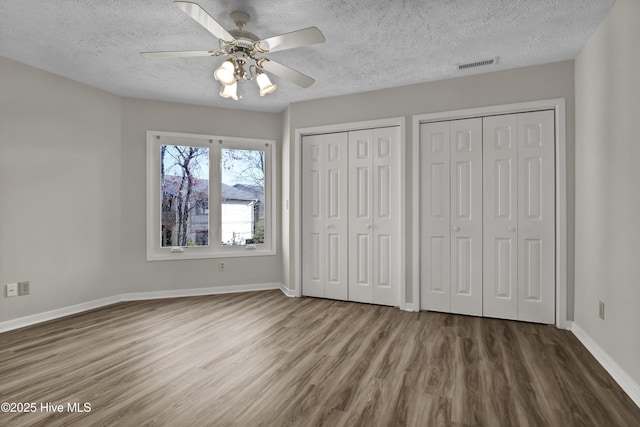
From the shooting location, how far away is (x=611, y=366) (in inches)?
92.4

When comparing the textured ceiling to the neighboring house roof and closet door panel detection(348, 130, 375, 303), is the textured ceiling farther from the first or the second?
the neighboring house roof

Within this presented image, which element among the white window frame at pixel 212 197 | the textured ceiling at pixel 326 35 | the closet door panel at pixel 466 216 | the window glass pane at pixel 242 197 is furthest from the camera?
the window glass pane at pixel 242 197

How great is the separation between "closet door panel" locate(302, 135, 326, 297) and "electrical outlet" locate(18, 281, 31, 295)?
2943 millimetres

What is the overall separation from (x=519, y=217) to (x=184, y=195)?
4.03 m

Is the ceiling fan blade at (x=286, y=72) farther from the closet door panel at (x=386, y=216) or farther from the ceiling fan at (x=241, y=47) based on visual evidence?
the closet door panel at (x=386, y=216)

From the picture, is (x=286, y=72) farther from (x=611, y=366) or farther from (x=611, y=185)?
(x=611, y=366)

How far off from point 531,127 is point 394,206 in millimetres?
1596

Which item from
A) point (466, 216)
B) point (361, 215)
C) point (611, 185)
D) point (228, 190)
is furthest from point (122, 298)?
point (611, 185)

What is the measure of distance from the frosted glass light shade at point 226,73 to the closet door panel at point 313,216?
6.62 ft

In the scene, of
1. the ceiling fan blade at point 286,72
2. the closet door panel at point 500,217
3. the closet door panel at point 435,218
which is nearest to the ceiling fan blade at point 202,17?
the ceiling fan blade at point 286,72

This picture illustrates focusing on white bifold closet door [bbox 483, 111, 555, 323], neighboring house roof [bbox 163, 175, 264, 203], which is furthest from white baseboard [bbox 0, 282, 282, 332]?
white bifold closet door [bbox 483, 111, 555, 323]

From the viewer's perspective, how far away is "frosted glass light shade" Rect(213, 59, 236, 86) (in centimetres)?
247

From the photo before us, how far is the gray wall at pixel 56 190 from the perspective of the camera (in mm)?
3275

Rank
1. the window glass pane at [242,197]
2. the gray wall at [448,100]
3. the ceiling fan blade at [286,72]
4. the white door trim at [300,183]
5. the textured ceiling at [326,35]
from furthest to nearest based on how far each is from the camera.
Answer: the window glass pane at [242,197] → the white door trim at [300,183] → the gray wall at [448,100] → the ceiling fan blade at [286,72] → the textured ceiling at [326,35]
